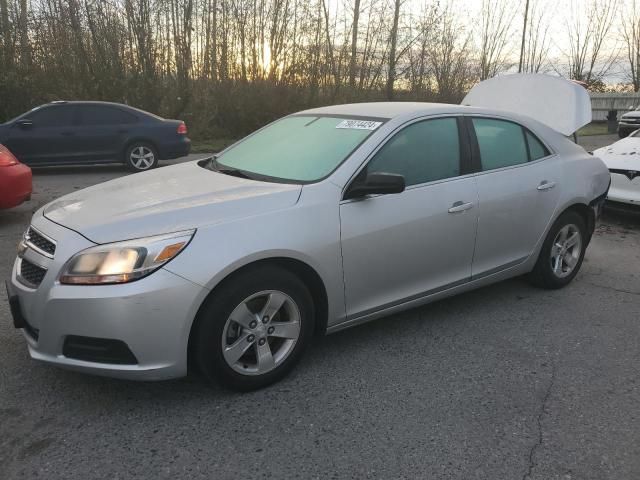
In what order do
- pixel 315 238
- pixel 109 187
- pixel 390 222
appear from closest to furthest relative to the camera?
pixel 315 238, pixel 390 222, pixel 109 187

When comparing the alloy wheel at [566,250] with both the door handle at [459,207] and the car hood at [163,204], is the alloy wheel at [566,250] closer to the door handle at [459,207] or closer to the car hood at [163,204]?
the door handle at [459,207]

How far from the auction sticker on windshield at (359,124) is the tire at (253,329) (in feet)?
3.88

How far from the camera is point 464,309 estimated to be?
4223mm

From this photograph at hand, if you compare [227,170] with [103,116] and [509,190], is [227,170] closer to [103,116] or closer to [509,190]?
[509,190]

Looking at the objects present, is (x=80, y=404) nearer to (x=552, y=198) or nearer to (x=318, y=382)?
(x=318, y=382)

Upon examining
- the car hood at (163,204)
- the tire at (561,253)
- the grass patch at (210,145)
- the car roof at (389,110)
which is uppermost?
the car roof at (389,110)

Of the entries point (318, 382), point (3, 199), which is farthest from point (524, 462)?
point (3, 199)

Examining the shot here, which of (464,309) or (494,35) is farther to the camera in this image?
(494,35)

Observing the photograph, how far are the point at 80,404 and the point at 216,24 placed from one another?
1748cm

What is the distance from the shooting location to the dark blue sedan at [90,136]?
10.4 m

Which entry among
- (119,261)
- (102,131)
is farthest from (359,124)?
(102,131)

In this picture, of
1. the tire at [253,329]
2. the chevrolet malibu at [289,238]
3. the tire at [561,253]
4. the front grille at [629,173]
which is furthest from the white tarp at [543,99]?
the tire at [253,329]

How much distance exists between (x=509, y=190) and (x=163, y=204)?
2.43m

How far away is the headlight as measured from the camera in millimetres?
2582
